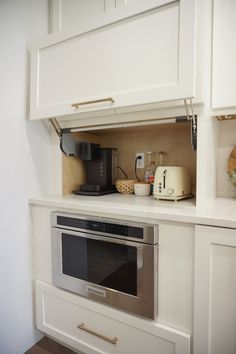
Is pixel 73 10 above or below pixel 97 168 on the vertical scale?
above

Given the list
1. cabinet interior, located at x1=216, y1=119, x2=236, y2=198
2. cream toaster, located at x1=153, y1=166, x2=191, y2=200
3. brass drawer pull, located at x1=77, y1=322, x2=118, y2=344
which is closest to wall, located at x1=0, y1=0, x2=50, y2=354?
brass drawer pull, located at x1=77, y1=322, x2=118, y2=344

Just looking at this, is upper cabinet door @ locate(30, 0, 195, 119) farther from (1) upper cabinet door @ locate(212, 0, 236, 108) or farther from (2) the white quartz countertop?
(2) the white quartz countertop

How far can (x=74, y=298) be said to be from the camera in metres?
1.25

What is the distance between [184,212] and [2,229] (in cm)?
93

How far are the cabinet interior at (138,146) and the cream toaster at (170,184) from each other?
242 mm

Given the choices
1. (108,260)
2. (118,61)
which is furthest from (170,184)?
(118,61)

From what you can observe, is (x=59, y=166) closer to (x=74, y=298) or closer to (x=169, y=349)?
(x=74, y=298)

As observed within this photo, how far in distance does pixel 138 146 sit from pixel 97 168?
1.14ft

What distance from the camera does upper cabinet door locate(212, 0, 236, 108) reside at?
3.54 ft

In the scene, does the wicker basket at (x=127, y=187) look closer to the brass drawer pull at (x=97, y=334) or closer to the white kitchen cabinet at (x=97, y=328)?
the white kitchen cabinet at (x=97, y=328)

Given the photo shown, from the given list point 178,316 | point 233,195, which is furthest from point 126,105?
point 178,316

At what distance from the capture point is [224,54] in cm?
110

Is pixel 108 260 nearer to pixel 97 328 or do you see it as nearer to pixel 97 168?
pixel 97 328

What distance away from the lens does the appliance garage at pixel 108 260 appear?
1.01 meters
